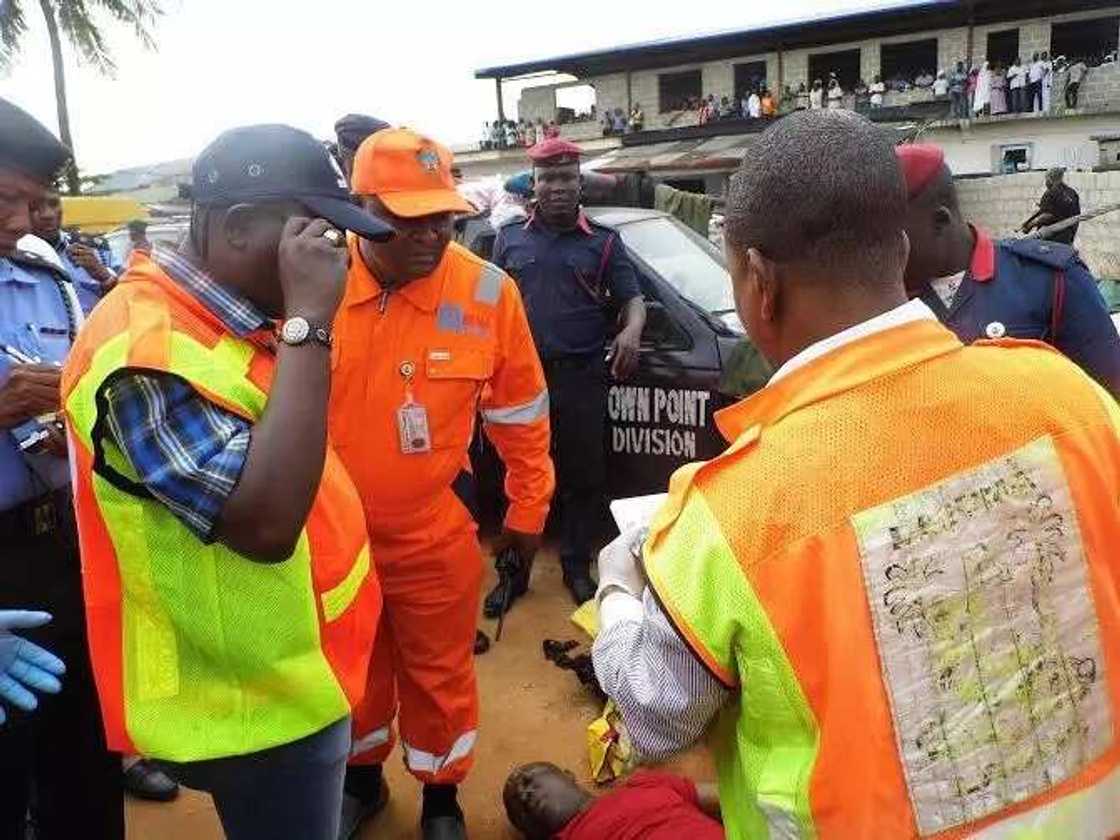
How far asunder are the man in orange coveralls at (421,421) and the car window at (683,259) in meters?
2.04

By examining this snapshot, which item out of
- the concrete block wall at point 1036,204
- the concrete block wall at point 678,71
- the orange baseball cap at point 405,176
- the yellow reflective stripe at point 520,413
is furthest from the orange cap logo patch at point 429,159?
the concrete block wall at point 678,71

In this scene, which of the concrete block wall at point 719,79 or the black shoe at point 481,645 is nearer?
the black shoe at point 481,645

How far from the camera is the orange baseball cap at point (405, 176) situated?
2.51 metres

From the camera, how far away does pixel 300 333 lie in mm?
1515

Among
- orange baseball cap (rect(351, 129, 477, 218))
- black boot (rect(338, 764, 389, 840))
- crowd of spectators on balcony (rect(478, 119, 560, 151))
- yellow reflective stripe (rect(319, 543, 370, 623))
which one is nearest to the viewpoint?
yellow reflective stripe (rect(319, 543, 370, 623))

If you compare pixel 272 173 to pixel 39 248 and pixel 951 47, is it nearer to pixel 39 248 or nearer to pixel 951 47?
pixel 39 248

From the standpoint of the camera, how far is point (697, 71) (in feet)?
91.8

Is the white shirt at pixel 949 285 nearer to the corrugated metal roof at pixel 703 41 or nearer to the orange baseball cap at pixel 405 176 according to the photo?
the orange baseball cap at pixel 405 176

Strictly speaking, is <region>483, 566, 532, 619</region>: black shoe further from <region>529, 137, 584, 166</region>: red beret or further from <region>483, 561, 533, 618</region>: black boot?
<region>529, 137, 584, 166</region>: red beret

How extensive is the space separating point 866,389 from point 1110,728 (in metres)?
0.55

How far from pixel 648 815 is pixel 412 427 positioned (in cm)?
114

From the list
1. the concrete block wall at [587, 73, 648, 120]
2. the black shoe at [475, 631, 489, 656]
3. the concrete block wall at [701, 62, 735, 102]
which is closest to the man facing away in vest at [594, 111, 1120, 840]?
the black shoe at [475, 631, 489, 656]

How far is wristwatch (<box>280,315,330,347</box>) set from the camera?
1511 millimetres

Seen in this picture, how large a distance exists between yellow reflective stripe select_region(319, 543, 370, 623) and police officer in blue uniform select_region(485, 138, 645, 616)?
8.45 ft
